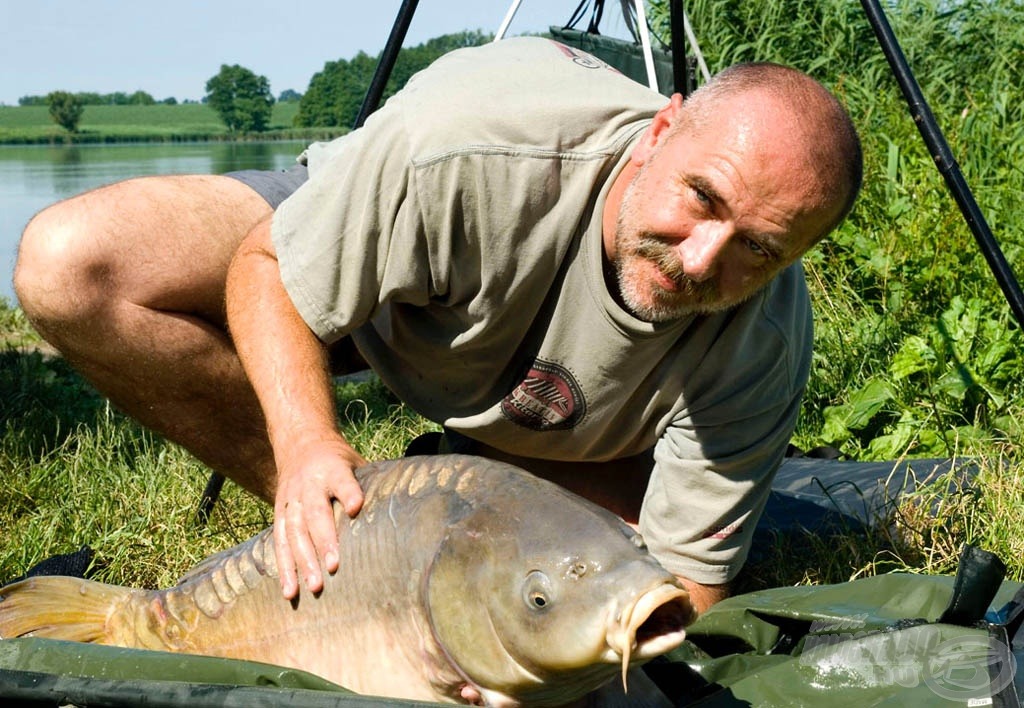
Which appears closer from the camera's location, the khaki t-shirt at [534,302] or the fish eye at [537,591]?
the fish eye at [537,591]

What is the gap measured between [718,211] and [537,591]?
806mm

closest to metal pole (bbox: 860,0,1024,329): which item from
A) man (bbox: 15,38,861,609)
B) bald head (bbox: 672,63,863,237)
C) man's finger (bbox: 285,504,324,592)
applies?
man (bbox: 15,38,861,609)

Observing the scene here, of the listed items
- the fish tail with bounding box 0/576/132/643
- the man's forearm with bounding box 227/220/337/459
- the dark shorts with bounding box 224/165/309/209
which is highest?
the dark shorts with bounding box 224/165/309/209

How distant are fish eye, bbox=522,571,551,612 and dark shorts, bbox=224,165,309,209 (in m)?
1.36

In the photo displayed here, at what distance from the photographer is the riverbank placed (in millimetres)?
29578

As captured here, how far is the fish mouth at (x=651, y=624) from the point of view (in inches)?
56.5

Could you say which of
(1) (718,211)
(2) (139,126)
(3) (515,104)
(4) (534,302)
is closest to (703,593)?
(4) (534,302)

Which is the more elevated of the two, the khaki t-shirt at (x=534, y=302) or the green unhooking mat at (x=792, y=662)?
the khaki t-shirt at (x=534, y=302)

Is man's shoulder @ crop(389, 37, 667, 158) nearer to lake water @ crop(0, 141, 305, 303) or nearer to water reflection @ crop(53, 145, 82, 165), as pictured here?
lake water @ crop(0, 141, 305, 303)

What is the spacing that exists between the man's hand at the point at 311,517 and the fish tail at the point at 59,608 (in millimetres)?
406

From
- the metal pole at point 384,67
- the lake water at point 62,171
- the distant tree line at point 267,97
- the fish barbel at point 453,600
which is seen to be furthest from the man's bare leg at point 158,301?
the distant tree line at point 267,97

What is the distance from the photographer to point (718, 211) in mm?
2123

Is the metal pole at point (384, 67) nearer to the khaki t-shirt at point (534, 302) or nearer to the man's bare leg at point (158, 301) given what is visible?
the man's bare leg at point (158, 301)

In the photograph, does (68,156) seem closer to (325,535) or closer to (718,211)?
(718,211)
